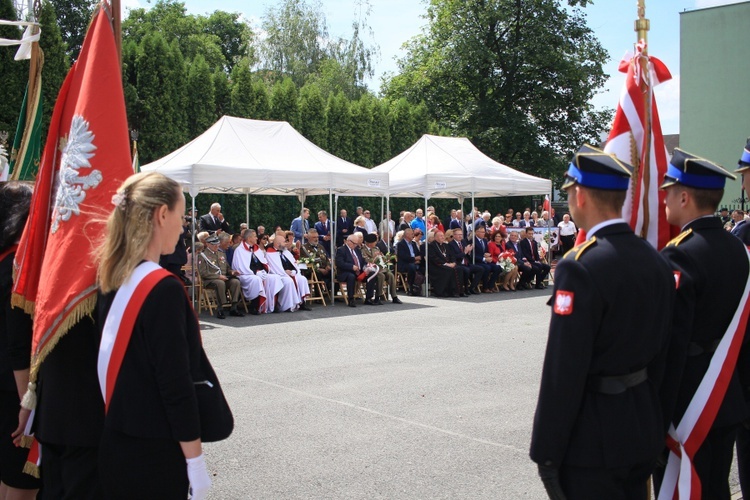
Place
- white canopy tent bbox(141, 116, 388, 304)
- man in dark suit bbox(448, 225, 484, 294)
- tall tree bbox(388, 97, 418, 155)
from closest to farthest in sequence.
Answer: white canopy tent bbox(141, 116, 388, 304) → man in dark suit bbox(448, 225, 484, 294) → tall tree bbox(388, 97, 418, 155)

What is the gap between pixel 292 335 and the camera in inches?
450

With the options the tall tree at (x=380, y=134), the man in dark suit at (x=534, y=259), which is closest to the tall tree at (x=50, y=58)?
the man in dark suit at (x=534, y=259)

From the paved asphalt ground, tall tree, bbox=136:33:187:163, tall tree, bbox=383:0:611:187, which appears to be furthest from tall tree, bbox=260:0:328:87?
the paved asphalt ground

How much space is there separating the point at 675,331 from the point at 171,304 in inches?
82.6

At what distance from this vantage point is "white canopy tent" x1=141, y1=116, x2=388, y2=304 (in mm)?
13539

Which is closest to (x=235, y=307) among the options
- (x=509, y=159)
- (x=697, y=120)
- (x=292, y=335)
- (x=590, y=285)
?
(x=292, y=335)

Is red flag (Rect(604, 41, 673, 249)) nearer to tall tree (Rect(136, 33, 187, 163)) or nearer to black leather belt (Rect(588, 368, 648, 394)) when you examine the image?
black leather belt (Rect(588, 368, 648, 394))

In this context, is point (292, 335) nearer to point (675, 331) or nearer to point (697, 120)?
point (675, 331)

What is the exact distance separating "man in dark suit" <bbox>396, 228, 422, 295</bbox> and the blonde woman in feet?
48.8

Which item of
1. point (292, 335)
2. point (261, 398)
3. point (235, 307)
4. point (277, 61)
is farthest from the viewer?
point (277, 61)

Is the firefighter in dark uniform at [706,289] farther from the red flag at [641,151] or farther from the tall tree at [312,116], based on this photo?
the tall tree at [312,116]

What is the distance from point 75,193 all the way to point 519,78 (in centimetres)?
3736

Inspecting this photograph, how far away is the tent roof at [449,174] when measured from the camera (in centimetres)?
1728

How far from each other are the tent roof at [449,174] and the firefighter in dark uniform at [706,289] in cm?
1354
